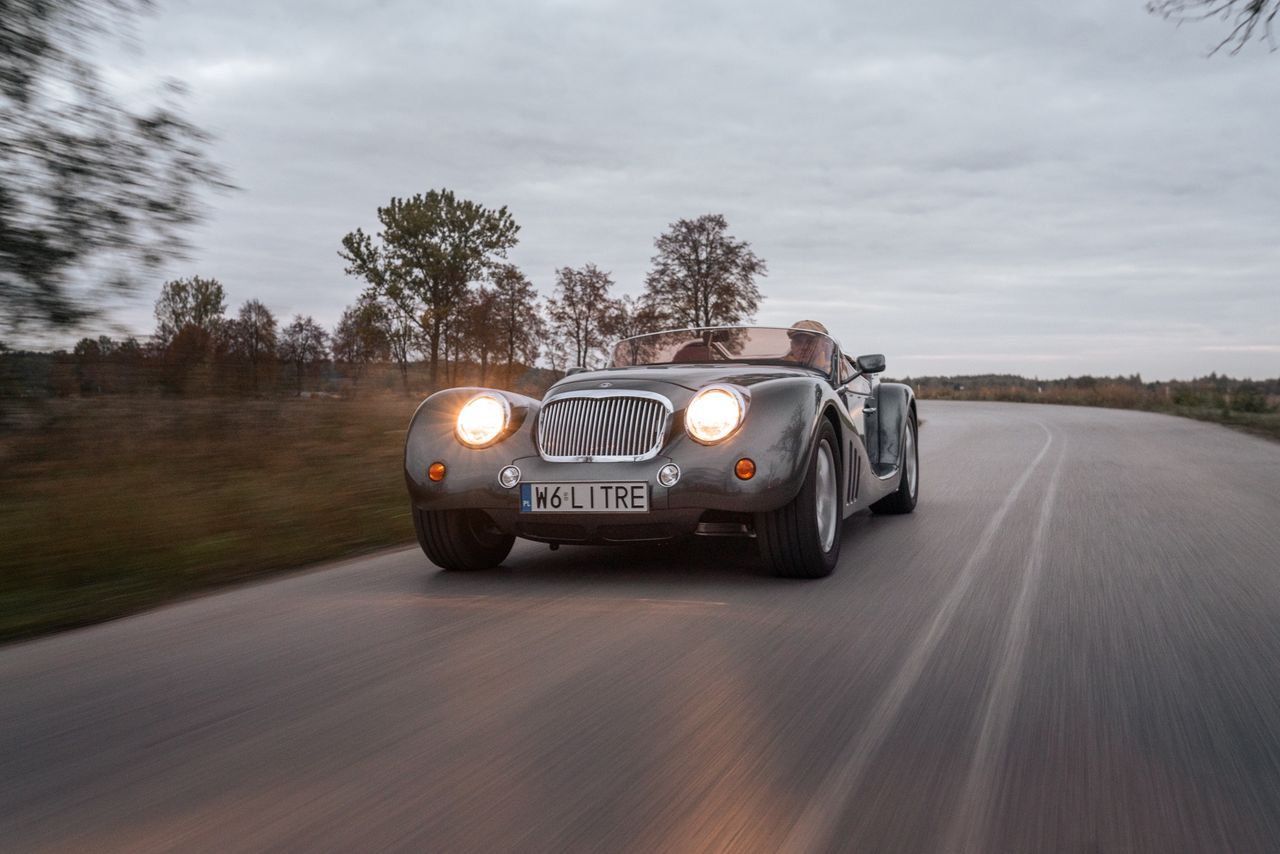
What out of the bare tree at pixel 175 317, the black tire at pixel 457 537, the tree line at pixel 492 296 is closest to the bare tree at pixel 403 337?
the tree line at pixel 492 296

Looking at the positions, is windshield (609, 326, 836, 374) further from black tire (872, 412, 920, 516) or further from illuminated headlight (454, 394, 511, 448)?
illuminated headlight (454, 394, 511, 448)

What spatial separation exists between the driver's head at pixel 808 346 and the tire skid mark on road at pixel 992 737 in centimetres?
207

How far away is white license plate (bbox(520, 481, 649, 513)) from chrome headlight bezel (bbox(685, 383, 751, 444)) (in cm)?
36

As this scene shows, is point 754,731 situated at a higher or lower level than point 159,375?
lower

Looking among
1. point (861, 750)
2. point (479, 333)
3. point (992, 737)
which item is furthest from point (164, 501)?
point (479, 333)

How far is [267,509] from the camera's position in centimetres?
847

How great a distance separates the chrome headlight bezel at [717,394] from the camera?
5199 mm

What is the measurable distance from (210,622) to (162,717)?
58.0 inches

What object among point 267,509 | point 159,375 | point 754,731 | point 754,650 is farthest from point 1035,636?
point 159,375

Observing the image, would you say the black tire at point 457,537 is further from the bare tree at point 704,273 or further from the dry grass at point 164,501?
the bare tree at point 704,273

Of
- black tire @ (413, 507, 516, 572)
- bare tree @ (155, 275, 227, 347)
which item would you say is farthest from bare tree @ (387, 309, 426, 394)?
black tire @ (413, 507, 516, 572)

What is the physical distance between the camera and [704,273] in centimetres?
4225

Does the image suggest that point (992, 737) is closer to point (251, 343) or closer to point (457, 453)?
point (457, 453)

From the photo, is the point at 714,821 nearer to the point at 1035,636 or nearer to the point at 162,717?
the point at 162,717
